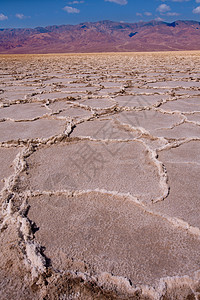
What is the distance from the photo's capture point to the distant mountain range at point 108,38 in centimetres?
5884

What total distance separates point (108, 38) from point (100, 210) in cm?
9204

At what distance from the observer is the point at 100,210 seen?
1089 mm

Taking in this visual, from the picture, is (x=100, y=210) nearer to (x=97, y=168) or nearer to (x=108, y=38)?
(x=97, y=168)

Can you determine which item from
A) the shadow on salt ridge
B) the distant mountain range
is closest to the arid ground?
the shadow on salt ridge

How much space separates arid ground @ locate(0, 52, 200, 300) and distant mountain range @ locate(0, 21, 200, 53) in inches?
2010

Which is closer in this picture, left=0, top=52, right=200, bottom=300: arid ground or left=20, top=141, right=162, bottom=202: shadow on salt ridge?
left=0, top=52, right=200, bottom=300: arid ground

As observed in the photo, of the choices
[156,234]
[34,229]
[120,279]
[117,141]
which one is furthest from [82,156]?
[120,279]

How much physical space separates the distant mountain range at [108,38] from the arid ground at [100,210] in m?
51.0

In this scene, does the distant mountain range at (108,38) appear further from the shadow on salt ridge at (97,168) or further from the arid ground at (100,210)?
the shadow on salt ridge at (97,168)

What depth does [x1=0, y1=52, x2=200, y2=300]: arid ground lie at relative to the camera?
0.77m

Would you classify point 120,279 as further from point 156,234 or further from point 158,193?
point 158,193

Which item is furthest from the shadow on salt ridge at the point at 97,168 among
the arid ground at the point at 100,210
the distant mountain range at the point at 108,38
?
the distant mountain range at the point at 108,38

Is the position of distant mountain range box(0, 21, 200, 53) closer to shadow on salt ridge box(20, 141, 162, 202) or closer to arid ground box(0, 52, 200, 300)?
arid ground box(0, 52, 200, 300)


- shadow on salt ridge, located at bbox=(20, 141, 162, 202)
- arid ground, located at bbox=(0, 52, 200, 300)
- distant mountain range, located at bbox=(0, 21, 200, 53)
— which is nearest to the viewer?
arid ground, located at bbox=(0, 52, 200, 300)
